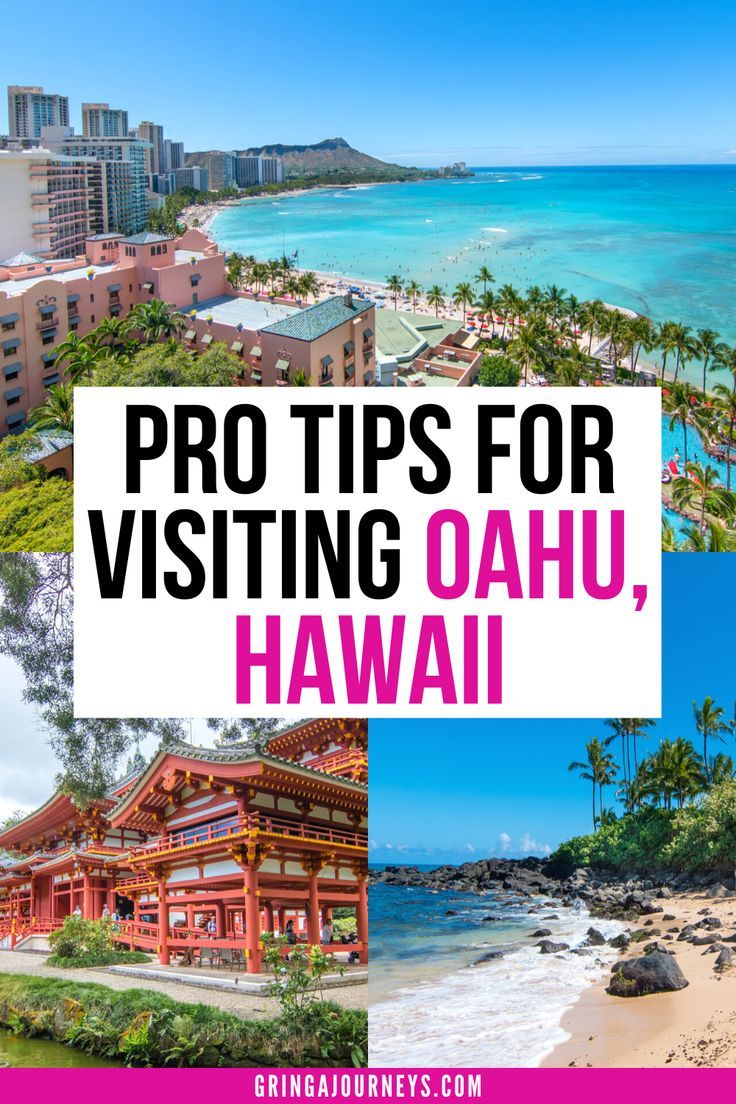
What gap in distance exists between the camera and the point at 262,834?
575cm

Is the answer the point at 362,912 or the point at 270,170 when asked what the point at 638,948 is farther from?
the point at 270,170

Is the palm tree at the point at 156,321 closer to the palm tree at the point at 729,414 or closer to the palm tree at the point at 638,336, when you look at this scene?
the palm tree at the point at 729,414

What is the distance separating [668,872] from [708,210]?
116748 millimetres

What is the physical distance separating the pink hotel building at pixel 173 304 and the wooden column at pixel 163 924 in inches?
566

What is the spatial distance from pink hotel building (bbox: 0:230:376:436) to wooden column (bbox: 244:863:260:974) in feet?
48.6

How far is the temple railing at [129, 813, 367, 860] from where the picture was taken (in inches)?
227

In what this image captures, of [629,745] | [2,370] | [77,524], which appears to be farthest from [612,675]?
[2,370]

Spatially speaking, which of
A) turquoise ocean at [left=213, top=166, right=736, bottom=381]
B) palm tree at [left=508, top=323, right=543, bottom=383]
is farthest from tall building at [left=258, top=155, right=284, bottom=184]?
palm tree at [left=508, top=323, right=543, bottom=383]

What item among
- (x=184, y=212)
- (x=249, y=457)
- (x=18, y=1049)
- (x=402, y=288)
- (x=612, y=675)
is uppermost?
(x=184, y=212)

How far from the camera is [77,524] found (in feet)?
19.1

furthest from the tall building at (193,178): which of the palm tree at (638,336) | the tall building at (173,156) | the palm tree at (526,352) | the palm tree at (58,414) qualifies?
the palm tree at (58,414)

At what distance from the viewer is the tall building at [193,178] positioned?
96.8 metres
